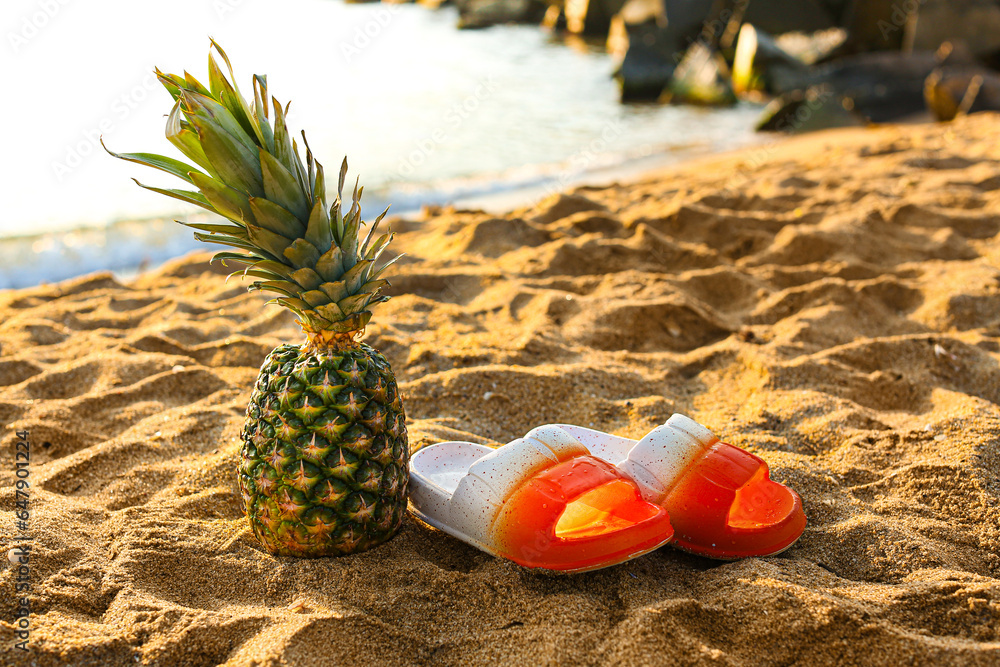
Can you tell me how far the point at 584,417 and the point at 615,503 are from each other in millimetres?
817

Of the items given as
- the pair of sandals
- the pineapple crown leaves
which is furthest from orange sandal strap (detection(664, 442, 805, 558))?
the pineapple crown leaves

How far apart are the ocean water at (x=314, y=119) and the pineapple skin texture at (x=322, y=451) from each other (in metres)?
4.07

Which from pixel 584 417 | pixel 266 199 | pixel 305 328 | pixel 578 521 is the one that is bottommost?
pixel 584 417

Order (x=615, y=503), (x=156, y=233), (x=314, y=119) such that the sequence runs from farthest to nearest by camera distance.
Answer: (x=314, y=119)
(x=156, y=233)
(x=615, y=503)

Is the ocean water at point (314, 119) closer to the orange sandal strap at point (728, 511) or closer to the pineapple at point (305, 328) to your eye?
the pineapple at point (305, 328)

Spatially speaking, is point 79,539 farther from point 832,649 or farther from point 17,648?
point 832,649

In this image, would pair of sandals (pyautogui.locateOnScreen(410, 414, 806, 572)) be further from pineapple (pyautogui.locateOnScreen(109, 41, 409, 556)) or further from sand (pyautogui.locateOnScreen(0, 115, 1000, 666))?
pineapple (pyautogui.locateOnScreen(109, 41, 409, 556))

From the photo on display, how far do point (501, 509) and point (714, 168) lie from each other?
6.20 m

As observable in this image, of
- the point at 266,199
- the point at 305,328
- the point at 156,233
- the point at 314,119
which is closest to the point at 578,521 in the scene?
the point at 305,328

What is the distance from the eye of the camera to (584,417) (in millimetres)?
2529

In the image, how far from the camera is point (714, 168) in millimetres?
7145

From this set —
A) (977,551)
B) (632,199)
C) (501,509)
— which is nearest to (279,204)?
(501,509)

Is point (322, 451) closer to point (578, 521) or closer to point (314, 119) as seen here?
point (578, 521)

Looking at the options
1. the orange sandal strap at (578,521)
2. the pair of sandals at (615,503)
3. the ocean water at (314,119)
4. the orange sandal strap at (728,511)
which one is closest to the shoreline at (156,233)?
the ocean water at (314,119)
